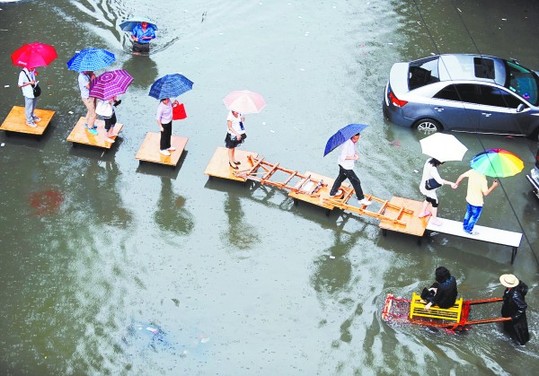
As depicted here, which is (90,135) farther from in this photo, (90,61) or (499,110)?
(499,110)

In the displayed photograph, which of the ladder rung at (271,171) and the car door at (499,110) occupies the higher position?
the car door at (499,110)

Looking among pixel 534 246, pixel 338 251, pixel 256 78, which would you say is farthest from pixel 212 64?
pixel 534 246

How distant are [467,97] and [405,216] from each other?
12.0ft

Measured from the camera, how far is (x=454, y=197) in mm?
14773

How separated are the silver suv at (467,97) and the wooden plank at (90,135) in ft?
20.0

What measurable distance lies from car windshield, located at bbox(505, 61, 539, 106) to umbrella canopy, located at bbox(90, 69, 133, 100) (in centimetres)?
804

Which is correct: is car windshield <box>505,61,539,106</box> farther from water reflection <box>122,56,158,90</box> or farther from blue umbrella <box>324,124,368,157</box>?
water reflection <box>122,56,158,90</box>

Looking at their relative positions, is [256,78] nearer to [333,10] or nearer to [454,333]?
[333,10]

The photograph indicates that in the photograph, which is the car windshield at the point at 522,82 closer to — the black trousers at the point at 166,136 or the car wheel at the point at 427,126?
the car wheel at the point at 427,126

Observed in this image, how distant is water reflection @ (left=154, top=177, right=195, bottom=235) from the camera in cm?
1384

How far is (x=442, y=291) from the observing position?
11516 millimetres

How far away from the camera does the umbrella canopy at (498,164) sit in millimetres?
12320

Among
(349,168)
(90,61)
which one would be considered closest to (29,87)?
(90,61)

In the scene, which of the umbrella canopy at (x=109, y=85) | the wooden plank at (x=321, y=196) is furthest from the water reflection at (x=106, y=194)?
the wooden plank at (x=321, y=196)
